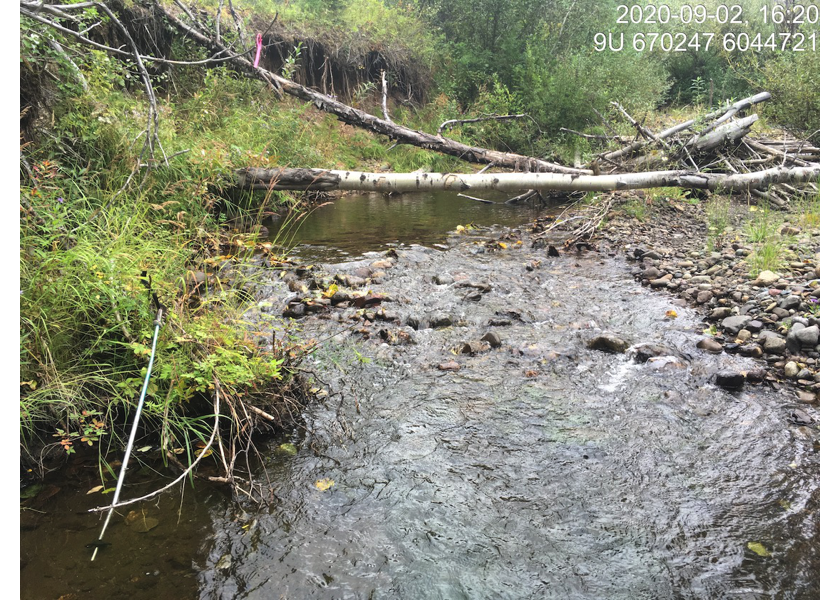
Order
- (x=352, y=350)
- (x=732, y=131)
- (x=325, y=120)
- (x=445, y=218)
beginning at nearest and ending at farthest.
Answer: (x=352, y=350), (x=732, y=131), (x=445, y=218), (x=325, y=120)

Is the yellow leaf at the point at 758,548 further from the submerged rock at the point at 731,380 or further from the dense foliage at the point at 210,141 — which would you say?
the dense foliage at the point at 210,141

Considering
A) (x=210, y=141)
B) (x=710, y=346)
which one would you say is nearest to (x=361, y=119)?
(x=210, y=141)

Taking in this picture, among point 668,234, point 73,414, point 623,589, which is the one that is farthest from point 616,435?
point 668,234

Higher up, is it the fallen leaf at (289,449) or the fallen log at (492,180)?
the fallen log at (492,180)

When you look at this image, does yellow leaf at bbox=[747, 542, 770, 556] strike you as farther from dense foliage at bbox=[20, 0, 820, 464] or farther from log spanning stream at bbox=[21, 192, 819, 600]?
dense foliage at bbox=[20, 0, 820, 464]

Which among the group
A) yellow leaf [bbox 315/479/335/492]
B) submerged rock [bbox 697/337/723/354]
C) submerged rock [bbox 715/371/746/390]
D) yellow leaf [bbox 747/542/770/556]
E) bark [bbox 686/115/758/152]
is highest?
bark [bbox 686/115/758/152]

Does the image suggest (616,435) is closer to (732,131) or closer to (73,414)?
Answer: (73,414)

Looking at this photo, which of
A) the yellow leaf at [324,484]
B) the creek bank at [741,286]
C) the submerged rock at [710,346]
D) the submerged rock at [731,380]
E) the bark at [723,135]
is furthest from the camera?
the bark at [723,135]

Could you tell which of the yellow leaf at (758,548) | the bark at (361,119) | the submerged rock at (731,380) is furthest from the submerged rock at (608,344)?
the bark at (361,119)

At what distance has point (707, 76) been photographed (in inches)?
757

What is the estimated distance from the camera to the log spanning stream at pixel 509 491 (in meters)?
1.99

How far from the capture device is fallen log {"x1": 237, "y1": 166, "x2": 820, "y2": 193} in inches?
252

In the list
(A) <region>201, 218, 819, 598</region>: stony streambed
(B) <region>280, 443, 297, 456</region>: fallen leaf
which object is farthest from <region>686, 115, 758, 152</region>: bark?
(B) <region>280, 443, 297, 456</region>: fallen leaf

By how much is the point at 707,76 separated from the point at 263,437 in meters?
22.3
